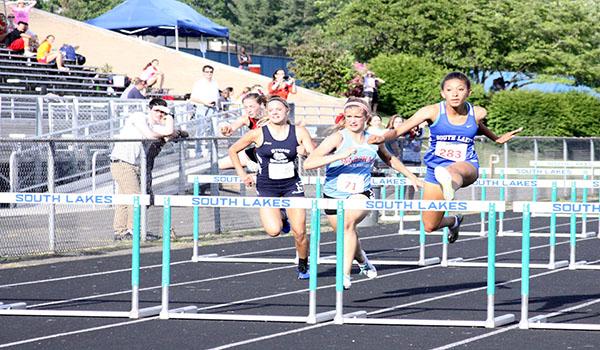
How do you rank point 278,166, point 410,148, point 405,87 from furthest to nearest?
point 405,87 < point 410,148 < point 278,166

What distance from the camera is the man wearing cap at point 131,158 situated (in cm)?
1798

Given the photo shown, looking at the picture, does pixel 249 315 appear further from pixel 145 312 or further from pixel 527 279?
pixel 527 279

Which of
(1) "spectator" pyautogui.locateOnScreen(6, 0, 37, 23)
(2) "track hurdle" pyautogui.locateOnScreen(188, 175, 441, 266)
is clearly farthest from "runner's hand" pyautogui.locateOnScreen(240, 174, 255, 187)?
(1) "spectator" pyautogui.locateOnScreen(6, 0, 37, 23)

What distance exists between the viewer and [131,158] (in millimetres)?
18047

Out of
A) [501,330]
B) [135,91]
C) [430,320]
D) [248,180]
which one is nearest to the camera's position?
[501,330]

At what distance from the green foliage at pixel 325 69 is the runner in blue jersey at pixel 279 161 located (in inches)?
1294

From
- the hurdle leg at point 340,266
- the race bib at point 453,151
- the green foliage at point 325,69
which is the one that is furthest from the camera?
the green foliage at point 325,69

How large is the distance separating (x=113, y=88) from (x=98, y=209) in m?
16.4

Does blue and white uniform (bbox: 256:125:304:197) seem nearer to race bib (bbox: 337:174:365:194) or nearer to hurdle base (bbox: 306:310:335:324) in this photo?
race bib (bbox: 337:174:365:194)

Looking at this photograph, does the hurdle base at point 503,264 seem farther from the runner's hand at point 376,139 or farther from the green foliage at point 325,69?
the green foliage at point 325,69

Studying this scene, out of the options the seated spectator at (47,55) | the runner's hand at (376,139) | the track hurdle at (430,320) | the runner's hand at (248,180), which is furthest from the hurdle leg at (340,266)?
the seated spectator at (47,55)

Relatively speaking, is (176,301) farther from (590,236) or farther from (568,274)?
(590,236)

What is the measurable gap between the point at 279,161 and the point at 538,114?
28.4 m

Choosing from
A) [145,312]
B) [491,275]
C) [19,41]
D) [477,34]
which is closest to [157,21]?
[477,34]
